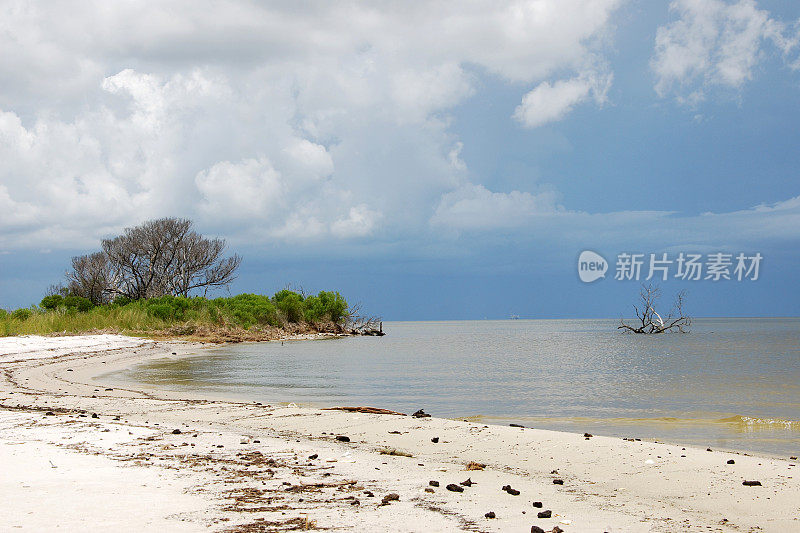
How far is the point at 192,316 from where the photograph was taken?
49.0 metres

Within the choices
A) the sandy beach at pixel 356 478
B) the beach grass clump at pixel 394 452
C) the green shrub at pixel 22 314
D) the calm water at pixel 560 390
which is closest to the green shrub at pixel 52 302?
the green shrub at pixel 22 314

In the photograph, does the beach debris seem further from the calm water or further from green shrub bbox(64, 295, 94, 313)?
green shrub bbox(64, 295, 94, 313)

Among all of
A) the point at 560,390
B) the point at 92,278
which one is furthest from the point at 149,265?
the point at 560,390

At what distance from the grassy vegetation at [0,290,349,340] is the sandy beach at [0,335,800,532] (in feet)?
93.4

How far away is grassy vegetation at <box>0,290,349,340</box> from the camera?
3769 centimetres

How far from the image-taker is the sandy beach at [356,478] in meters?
4.41

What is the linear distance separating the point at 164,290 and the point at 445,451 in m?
62.9

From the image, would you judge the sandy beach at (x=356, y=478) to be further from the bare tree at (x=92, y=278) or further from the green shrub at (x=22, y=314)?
the bare tree at (x=92, y=278)

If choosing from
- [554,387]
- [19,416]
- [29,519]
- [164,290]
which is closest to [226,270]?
[164,290]

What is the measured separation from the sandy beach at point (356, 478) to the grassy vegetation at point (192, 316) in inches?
1121

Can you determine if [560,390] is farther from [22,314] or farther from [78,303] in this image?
[78,303]

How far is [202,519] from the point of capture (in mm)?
4250

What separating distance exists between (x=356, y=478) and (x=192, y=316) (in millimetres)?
45890

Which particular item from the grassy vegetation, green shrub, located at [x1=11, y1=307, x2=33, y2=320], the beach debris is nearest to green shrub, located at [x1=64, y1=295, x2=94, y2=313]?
the grassy vegetation
